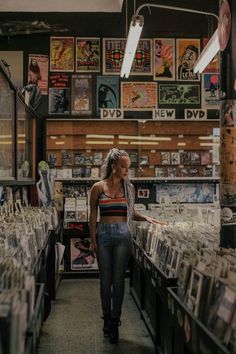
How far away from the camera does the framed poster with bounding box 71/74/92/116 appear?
344 inches

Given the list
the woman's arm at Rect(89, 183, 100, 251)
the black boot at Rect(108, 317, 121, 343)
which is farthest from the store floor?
the woman's arm at Rect(89, 183, 100, 251)

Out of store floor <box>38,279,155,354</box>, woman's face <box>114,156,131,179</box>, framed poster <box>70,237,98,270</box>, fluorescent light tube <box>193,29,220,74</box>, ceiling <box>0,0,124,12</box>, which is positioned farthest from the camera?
framed poster <box>70,237,98,270</box>

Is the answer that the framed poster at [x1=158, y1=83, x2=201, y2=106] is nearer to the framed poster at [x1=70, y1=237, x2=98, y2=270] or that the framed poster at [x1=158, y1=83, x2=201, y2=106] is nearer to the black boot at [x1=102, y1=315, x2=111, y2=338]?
the framed poster at [x1=70, y1=237, x2=98, y2=270]

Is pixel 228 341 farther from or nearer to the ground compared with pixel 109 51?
nearer to the ground

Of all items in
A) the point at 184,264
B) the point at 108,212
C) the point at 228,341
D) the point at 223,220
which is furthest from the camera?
the point at 108,212

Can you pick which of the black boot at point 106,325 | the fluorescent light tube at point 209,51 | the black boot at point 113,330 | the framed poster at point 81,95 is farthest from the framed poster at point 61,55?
the black boot at point 113,330

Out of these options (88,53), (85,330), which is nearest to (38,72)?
(88,53)

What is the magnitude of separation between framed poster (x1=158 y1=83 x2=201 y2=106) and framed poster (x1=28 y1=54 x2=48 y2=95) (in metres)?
1.99

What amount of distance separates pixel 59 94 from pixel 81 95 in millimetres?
379

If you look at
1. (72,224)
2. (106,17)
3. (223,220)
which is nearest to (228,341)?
(223,220)

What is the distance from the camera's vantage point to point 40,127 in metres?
8.66

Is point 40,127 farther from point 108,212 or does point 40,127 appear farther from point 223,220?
point 223,220

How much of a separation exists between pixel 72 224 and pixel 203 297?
19.0 feet

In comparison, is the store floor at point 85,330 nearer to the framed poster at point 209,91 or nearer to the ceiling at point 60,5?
the framed poster at point 209,91
